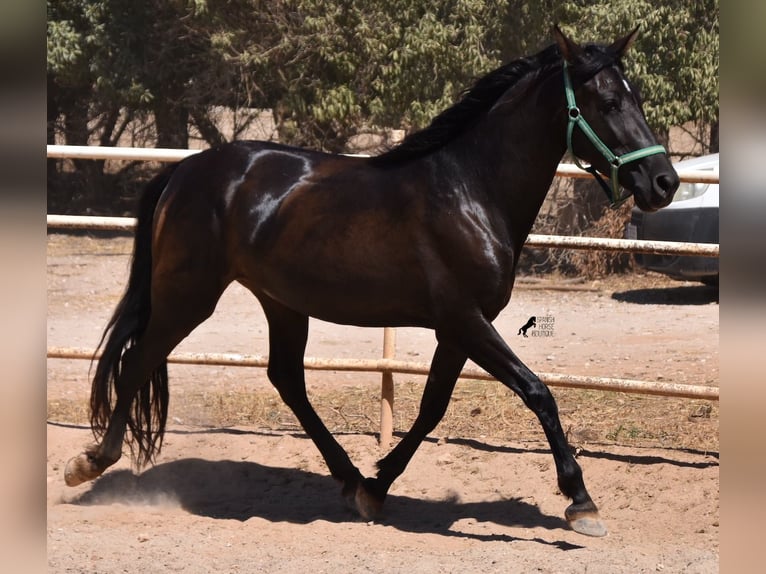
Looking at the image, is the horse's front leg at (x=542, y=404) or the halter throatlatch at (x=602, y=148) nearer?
the halter throatlatch at (x=602, y=148)

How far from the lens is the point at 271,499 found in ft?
15.7

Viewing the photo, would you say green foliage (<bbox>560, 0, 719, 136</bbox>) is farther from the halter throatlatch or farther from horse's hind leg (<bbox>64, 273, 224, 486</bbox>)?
horse's hind leg (<bbox>64, 273, 224, 486</bbox>)

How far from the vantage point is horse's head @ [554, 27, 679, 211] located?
349cm

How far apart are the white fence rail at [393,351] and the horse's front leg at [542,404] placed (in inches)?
40.9

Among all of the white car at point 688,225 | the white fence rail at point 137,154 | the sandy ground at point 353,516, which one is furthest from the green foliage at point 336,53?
the white fence rail at point 137,154

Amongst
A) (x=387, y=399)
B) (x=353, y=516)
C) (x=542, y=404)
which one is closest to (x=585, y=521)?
(x=542, y=404)

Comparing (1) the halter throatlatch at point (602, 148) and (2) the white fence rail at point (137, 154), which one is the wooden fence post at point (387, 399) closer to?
(2) the white fence rail at point (137, 154)

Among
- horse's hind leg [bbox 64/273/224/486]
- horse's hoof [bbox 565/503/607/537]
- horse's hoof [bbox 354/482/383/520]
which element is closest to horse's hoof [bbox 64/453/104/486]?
horse's hind leg [bbox 64/273/224/486]

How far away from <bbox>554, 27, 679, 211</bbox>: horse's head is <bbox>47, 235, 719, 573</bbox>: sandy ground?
4.77ft

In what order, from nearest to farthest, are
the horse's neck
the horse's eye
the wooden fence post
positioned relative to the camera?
1. the horse's eye
2. the horse's neck
3. the wooden fence post

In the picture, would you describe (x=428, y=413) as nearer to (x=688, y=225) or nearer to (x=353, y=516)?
(x=353, y=516)

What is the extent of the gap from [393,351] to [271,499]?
1056 millimetres

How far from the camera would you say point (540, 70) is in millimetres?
3910

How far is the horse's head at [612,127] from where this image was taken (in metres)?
3.49
